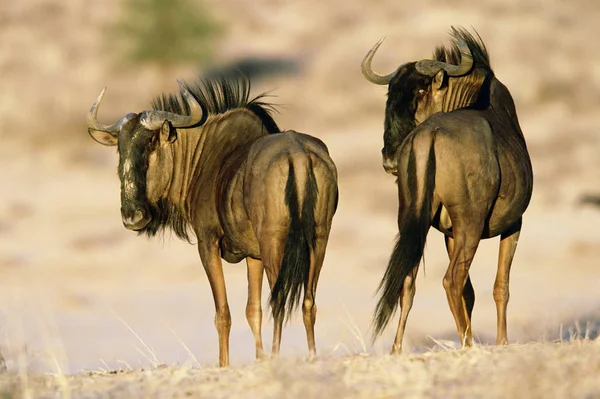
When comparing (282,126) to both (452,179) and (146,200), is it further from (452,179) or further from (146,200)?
(452,179)

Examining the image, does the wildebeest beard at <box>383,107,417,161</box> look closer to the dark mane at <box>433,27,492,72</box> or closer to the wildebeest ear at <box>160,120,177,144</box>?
the dark mane at <box>433,27,492,72</box>

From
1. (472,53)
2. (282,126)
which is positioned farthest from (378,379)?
(282,126)

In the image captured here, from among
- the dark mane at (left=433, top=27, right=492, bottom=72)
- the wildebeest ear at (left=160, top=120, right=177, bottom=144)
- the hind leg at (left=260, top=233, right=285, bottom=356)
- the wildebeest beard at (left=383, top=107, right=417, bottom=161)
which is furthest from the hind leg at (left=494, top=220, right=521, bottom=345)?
the wildebeest ear at (left=160, top=120, right=177, bottom=144)

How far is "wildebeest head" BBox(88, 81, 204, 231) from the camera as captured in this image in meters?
8.45

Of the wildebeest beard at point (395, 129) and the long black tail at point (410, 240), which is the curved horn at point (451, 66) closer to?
the wildebeest beard at point (395, 129)

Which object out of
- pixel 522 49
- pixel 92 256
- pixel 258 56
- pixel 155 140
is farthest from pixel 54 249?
pixel 258 56

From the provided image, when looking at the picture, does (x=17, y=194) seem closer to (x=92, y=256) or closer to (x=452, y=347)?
(x=92, y=256)

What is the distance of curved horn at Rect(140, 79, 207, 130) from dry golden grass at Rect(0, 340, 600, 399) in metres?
→ 2.33

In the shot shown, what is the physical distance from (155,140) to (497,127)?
8.02 feet

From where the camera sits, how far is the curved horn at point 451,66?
27.6 ft

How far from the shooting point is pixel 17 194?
2389 centimetres

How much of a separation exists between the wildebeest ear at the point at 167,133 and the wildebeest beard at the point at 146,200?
112mm

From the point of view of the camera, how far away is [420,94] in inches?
335

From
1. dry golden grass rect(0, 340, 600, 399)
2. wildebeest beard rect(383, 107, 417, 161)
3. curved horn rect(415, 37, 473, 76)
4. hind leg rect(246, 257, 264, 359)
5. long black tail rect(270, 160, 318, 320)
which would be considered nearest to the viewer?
dry golden grass rect(0, 340, 600, 399)
